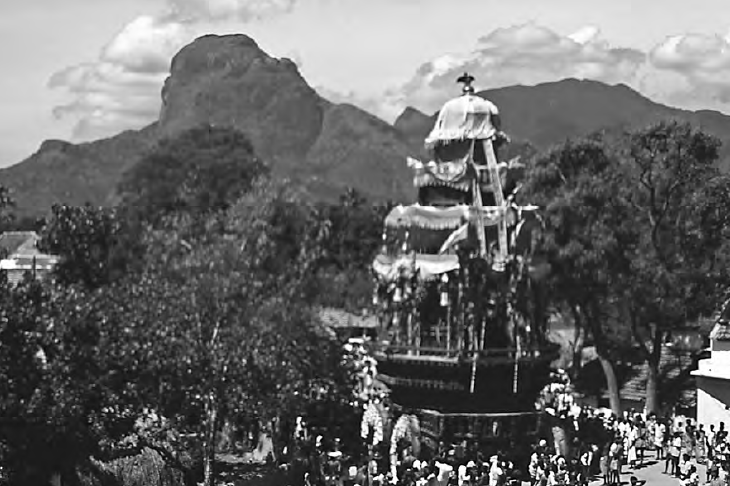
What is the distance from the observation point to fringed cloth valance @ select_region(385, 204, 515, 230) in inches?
997

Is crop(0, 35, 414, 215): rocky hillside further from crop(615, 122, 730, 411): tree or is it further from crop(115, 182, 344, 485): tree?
crop(115, 182, 344, 485): tree

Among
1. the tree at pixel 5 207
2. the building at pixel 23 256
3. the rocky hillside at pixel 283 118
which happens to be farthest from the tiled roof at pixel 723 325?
the rocky hillside at pixel 283 118

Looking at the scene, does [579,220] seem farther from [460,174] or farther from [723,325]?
A: [460,174]

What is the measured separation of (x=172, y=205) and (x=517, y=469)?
4013 centimetres

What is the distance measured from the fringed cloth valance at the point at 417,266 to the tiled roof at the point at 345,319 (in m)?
15.8

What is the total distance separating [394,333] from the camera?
26094 mm

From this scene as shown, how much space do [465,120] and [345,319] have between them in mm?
19034

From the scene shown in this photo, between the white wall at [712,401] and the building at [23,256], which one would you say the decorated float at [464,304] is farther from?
the building at [23,256]

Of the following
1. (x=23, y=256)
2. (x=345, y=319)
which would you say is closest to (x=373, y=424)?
(x=345, y=319)

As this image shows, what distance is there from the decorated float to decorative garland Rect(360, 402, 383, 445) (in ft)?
1.19

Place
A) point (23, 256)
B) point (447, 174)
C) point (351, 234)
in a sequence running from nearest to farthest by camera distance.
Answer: point (447, 174)
point (23, 256)
point (351, 234)

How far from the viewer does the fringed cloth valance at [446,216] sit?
83.1 feet

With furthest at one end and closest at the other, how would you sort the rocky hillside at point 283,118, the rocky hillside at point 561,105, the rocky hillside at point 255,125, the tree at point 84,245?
the rocky hillside at point 255,125 < the rocky hillside at point 283,118 < the rocky hillside at point 561,105 < the tree at point 84,245

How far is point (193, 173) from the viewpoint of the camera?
61.5 m
